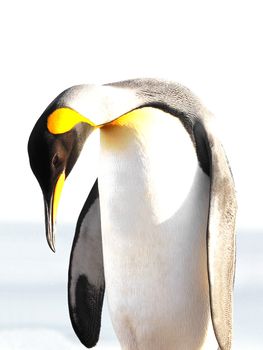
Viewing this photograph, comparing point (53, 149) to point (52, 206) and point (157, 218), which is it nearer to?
point (52, 206)

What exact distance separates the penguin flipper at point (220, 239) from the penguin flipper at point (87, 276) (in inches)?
24.4

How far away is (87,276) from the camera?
4.78 meters

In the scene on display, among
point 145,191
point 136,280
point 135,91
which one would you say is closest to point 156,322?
point 136,280

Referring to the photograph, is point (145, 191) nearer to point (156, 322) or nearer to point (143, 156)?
point (143, 156)

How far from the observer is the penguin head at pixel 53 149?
385cm

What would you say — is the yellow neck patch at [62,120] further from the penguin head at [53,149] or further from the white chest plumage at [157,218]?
the white chest plumage at [157,218]

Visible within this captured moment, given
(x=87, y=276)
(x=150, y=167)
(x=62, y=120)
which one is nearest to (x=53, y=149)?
(x=62, y=120)

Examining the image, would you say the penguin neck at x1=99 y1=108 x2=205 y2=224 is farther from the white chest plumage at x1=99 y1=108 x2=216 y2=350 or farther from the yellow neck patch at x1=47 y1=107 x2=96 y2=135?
the yellow neck patch at x1=47 y1=107 x2=96 y2=135

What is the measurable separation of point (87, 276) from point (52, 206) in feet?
2.95

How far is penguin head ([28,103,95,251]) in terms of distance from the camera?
385 centimetres

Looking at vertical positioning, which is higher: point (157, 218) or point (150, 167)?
point (150, 167)

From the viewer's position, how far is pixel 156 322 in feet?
14.0

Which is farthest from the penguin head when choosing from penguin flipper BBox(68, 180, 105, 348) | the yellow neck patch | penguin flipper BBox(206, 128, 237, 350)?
penguin flipper BBox(68, 180, 105, 348)

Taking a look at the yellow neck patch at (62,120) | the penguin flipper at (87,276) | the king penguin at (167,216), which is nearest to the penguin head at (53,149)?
the yellow neck patch at (62,120)
